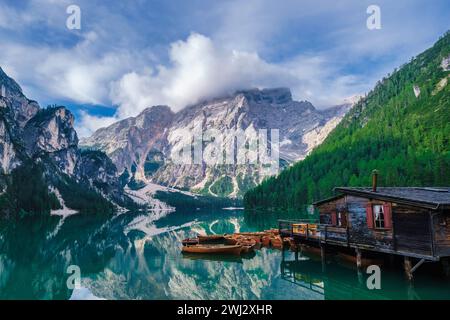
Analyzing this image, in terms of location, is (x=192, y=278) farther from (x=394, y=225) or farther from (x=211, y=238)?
(x=211, y=238)

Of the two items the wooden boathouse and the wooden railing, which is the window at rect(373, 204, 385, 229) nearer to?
the wooden boathouse

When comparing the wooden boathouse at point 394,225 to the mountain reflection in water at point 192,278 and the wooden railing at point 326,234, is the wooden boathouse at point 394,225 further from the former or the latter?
the mountain reflection in water at point 192,278

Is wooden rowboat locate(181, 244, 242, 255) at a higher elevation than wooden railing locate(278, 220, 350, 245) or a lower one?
lower

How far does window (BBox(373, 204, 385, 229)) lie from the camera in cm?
3266

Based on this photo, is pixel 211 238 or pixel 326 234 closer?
pixel 326 234

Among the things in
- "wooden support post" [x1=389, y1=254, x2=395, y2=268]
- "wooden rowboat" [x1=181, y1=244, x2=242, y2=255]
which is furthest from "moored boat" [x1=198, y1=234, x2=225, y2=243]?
"wooden support post" [x1=389, y1=254, x2=395, y2=268]

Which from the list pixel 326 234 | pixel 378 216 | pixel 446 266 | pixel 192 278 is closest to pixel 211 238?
pixel 192 278

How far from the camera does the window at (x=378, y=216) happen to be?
1286 inches

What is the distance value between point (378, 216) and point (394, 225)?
1.88 m

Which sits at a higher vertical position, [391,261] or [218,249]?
[391,261]

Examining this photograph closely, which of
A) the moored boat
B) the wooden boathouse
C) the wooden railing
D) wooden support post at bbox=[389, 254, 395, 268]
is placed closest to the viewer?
the wooden boathouse

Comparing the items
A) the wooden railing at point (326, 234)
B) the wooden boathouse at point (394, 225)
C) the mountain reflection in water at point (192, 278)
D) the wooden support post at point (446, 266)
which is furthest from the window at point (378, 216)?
the wooden support post at point (446, 266)

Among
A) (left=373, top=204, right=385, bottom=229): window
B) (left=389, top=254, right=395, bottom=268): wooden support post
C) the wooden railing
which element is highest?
(left=373, top=204, right=385, bottom=229): window

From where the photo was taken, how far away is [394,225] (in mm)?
31406
